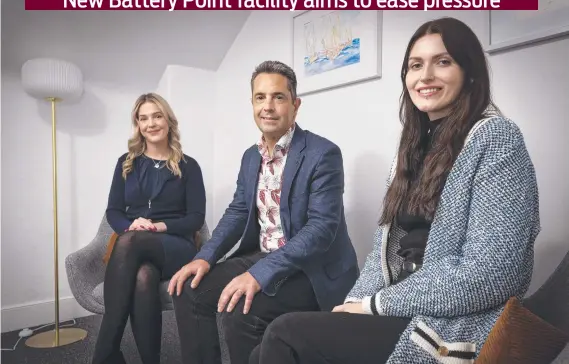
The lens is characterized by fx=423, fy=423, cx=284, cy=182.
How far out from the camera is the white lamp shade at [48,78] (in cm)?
222

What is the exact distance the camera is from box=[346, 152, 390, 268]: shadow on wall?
6.86ft

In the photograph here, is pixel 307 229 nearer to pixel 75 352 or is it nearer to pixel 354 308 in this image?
pixel 354 308

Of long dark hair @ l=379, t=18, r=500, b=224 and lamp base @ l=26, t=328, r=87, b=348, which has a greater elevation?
long dark hair @ l=379, t=18, r=500, b=224

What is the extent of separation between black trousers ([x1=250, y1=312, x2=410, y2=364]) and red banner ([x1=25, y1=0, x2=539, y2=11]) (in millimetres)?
1301

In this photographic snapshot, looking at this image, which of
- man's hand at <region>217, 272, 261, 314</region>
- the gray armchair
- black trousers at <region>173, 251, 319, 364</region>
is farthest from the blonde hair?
man's hand at <region>217, 272, 261, 314</region>

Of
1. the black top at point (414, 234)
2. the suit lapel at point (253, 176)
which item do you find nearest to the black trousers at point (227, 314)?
the suit lapel at point (253, 176)

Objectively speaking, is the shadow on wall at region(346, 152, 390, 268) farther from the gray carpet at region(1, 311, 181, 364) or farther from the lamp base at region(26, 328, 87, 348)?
the lamp base at region(26, 328, 87, 348)

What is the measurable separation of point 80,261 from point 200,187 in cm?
65

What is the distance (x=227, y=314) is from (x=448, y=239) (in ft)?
2.28

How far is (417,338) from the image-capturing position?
2.82ft

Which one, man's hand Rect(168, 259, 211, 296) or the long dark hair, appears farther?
man's hand Rect(168, 259, 211, 296)

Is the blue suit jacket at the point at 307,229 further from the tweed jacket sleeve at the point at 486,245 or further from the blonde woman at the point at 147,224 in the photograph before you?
the tweed jacket sleeve at the point at 486,245

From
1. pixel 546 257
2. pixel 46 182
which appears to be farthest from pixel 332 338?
pixel 46 182

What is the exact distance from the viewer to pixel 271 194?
5.32 ft
